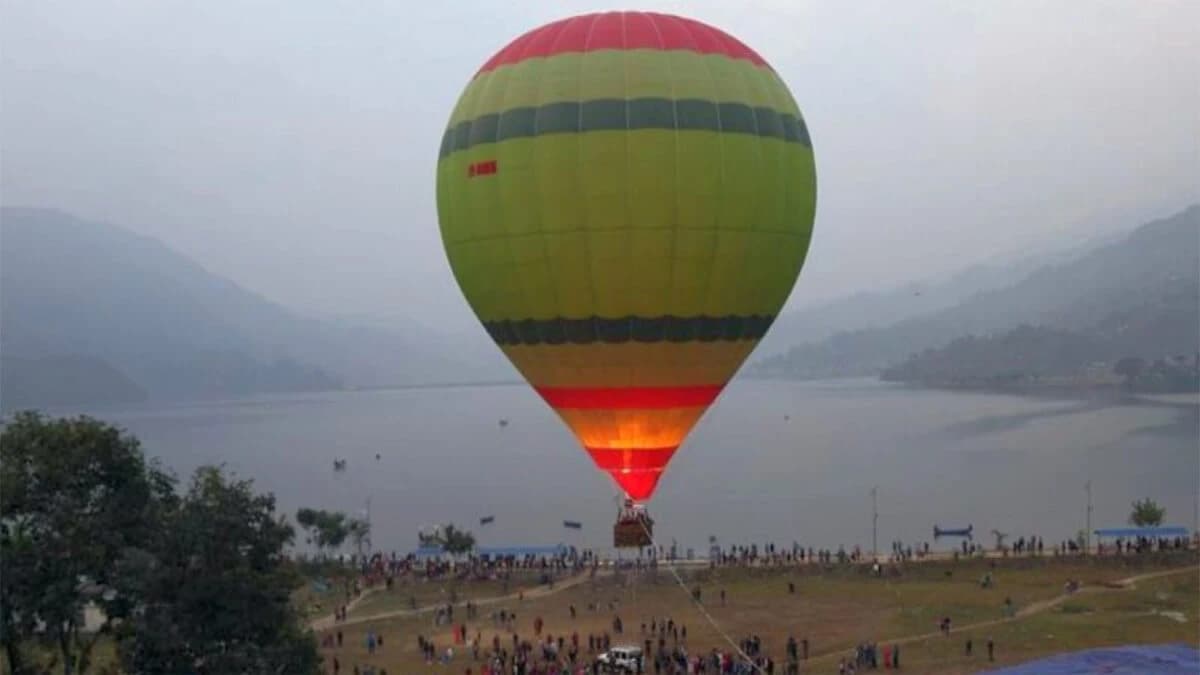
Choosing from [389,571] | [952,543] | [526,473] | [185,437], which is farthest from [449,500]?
[185,437]

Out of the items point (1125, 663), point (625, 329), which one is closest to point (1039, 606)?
point (1125, 663)

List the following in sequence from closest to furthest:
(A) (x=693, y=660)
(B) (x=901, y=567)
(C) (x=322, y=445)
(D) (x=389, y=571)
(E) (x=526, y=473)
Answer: (A) (x=693, y=660)
(B) (x=901, y=567)
(D) (x=389, y=571)
(E) (x=526, y=473)
(C) (x=322, y=445)

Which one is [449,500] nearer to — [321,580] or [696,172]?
[321,580]

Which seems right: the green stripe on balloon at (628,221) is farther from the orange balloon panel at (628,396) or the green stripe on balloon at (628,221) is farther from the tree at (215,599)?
the tree at (215,599)

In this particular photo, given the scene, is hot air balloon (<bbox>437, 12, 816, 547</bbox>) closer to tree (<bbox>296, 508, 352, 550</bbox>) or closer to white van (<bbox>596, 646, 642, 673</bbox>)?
white van (<bbox>596, 646, 642, 673</bbox>)

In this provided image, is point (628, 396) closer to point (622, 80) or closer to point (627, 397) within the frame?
point (627, 397)
